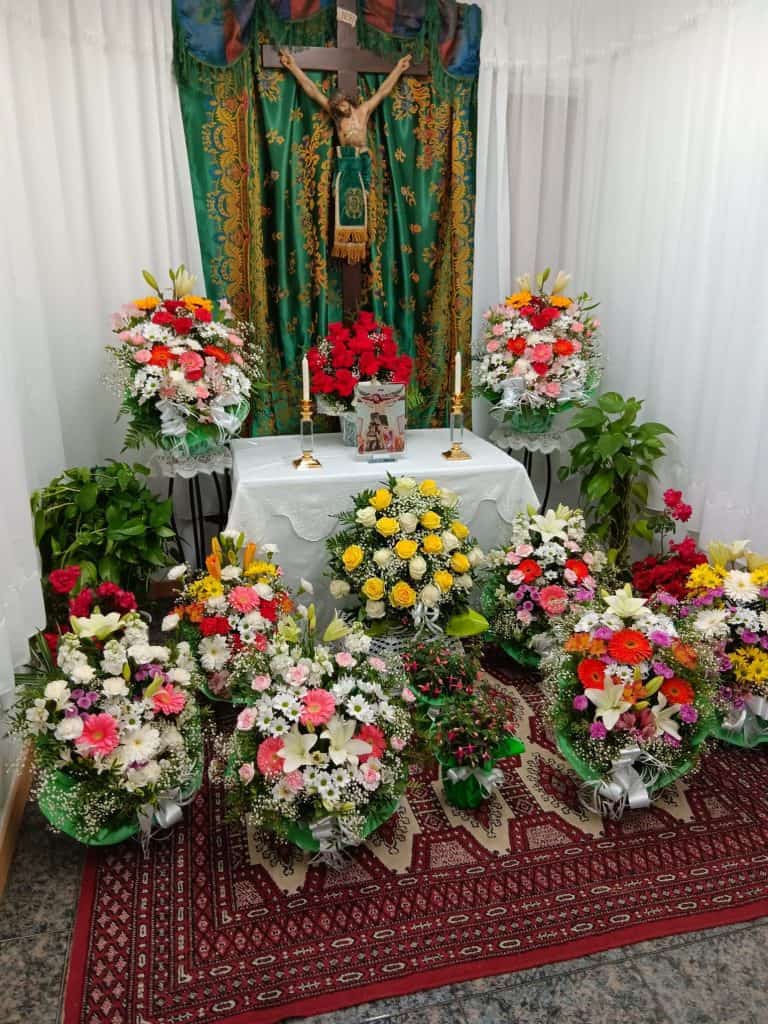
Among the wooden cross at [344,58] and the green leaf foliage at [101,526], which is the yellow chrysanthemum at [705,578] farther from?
the wooden cross at [344,58]

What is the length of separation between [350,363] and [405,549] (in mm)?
906

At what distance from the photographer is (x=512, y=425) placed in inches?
132

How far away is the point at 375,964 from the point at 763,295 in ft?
7.94

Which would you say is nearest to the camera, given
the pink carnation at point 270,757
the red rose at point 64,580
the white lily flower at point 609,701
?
the pink carnation at point 270,757

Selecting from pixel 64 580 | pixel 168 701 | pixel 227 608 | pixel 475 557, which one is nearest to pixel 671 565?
pixel 475 557

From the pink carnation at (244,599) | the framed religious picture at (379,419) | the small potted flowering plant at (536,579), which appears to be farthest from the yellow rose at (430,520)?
the pink carnation at (244,599)

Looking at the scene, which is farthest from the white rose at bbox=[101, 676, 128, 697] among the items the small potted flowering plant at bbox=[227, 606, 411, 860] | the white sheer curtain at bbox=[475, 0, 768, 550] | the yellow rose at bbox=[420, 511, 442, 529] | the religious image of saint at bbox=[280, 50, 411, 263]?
the white sheer curtain at bbox=[475, 0, 768, 550]

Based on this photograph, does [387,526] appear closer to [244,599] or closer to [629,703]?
[244,599]

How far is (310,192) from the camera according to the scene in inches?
128

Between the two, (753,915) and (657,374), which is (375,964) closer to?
(753,915)

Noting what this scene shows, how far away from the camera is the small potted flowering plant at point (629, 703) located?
2.10m

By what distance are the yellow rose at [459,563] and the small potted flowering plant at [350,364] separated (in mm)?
816

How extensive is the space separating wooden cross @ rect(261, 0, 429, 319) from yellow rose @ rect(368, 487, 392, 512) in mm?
1669

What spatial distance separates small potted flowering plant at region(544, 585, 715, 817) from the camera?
210cm
